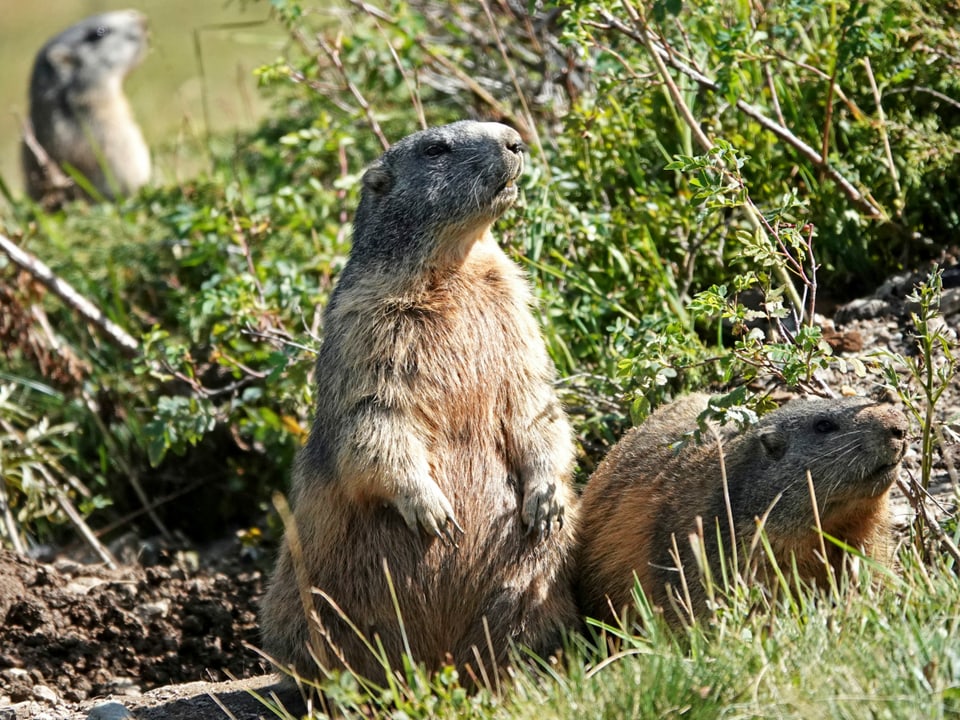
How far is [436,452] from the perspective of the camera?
181 inches

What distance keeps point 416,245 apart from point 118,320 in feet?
10.3

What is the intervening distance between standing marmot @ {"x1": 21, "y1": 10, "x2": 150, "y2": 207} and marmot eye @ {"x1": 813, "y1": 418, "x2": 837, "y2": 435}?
9.73 metres

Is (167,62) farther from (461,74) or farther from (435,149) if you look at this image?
(435,149)

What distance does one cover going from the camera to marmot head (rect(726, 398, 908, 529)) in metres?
4.05

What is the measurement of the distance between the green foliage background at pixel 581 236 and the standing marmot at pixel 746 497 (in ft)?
0.98

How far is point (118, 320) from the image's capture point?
716cm

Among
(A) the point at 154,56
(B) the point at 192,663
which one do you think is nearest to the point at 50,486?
(B) the point at 192,663

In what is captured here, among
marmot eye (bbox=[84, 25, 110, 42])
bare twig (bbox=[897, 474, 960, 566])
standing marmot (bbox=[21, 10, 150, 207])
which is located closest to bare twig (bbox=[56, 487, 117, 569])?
bare twig (bbox=[897, 474, 960, 566])

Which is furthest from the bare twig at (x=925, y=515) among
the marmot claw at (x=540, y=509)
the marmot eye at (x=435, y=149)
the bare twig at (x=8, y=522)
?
the bare twig at (x=8, y=522)

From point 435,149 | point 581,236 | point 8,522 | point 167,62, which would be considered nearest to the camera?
point 435,149

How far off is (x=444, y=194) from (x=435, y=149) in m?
0.27

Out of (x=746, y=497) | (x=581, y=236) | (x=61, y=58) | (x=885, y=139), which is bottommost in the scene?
(x=746, y=497)

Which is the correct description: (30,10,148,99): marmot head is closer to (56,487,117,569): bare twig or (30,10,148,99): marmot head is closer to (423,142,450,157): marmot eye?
(56,487,117,569): bare twig

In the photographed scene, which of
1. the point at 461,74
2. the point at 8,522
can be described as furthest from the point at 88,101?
the point at 8,522
